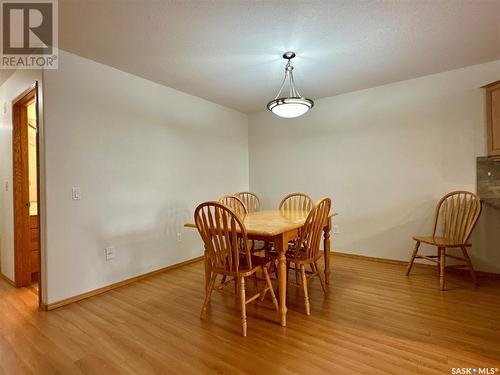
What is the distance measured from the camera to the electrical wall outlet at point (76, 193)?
8.07 ft

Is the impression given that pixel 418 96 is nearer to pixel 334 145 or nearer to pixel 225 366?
pixel 334 145

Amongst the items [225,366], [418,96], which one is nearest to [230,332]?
[225,366]

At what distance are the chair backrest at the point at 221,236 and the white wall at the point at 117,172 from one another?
1354 millimetres

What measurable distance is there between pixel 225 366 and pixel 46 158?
7.26 feet

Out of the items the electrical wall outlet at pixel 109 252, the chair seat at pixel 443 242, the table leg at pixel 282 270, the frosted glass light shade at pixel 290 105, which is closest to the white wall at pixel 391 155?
the chair seat at pixel 443 242

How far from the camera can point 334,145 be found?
3873 mm

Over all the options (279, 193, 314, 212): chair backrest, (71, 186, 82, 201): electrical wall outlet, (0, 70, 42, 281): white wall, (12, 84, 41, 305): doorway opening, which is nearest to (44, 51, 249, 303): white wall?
(71, 186, 82, 201): electrical wall outlet

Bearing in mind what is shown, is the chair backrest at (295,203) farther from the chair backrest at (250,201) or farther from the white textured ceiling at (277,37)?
the white textured ceiling at (277,37)

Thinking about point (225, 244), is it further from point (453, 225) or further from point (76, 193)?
point (453, 225)

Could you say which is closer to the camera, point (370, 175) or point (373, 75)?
point (373, 75)

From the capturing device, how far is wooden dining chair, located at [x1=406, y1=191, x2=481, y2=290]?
261 cm

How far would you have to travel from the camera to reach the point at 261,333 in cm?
188

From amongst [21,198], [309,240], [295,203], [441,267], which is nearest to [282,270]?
[309,240]

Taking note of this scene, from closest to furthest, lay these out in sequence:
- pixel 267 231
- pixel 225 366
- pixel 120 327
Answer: pixel 225 366
pixel 267 231
pixel 120 327
